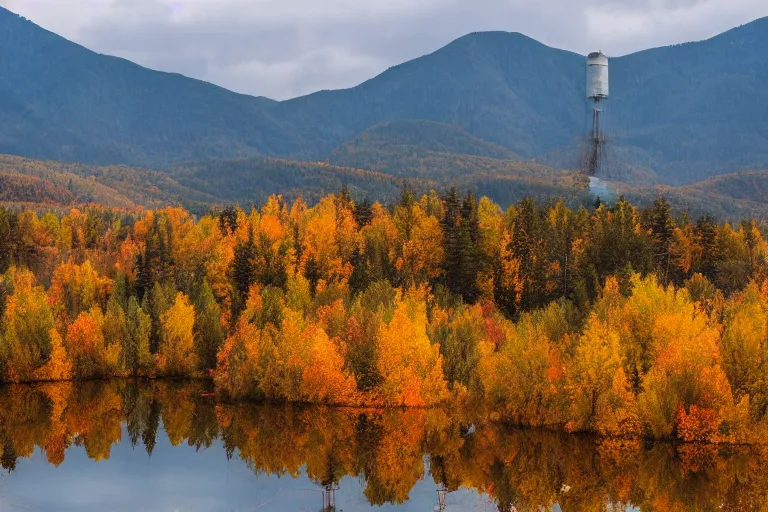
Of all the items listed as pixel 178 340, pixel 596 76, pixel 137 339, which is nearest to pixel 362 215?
pixel 596 76

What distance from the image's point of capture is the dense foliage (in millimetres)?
71938

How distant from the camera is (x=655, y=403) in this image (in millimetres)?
69312

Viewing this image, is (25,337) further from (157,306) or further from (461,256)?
(461,256)

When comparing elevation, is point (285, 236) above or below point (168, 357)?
above

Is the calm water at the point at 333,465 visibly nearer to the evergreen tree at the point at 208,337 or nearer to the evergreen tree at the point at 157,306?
the evergreen tree at the point at 208,337

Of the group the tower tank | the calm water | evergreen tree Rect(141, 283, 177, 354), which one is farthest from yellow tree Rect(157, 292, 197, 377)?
the tower tank

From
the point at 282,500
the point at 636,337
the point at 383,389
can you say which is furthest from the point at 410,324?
the point at 282,500

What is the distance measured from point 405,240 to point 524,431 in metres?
59.6

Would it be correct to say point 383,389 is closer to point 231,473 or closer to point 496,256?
point 231,473

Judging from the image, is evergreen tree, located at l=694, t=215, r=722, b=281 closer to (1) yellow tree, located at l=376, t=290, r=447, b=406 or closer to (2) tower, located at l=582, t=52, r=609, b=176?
(2) tower, located at l=582, t=52, r=609, b=176

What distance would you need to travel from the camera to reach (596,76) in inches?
4958

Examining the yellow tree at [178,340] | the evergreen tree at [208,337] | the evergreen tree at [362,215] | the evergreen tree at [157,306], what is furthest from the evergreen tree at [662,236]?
the evergreen tree at [157,306]

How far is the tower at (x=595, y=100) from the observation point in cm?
12612

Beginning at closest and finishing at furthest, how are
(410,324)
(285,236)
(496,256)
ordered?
(410,324)
(496,256)
(285,236)
